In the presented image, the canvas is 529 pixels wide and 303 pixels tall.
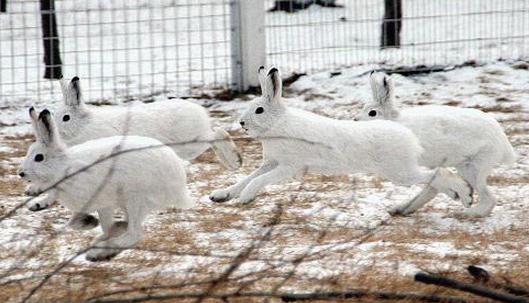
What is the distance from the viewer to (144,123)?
7.28 m

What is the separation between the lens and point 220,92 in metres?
11.2

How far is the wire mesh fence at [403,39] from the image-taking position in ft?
39.5

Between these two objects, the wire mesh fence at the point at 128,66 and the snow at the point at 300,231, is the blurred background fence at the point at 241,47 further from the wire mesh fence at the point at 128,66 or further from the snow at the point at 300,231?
the snow at the point at 300,231

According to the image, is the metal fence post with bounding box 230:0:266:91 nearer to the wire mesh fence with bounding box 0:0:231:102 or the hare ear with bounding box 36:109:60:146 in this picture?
the wire mesh fence with bounding box 0:0:231:102

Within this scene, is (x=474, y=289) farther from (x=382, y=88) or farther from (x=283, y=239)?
(x=382, y=88)

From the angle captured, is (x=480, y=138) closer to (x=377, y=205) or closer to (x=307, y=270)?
(x=377, y=205)

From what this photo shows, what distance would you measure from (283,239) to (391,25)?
6.89 meters

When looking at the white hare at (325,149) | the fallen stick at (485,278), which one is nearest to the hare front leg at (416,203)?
the white hare at (325,149)

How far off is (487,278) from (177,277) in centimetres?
131

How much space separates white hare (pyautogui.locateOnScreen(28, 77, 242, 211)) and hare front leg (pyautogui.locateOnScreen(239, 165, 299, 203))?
0.80 metres

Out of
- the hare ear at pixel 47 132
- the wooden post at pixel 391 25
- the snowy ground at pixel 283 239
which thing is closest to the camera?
the snowy ground at pixel 283 239

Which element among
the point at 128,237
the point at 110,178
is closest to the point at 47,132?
the point at 110,178

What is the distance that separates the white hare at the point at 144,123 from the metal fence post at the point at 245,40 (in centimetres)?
364

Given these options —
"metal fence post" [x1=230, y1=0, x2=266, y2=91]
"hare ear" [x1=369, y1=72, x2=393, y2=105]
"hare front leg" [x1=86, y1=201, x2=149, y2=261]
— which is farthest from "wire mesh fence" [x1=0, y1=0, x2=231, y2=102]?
"hare front leg" [x1=86, y1=201, x2=149, y2=261]
